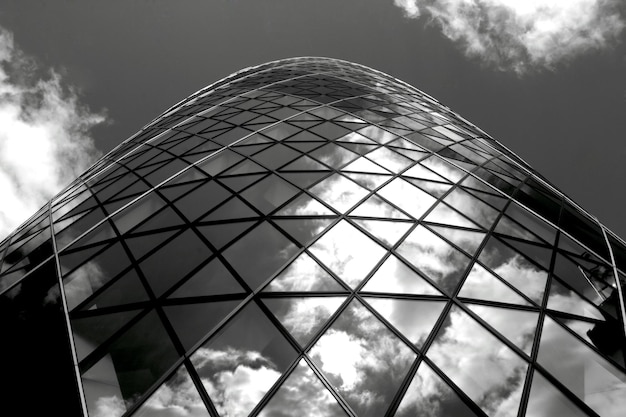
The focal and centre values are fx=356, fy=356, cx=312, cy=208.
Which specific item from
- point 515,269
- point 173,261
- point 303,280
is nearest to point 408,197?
point 515,269

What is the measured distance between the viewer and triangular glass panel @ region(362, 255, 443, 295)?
27.3ft

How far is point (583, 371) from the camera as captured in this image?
7.43m

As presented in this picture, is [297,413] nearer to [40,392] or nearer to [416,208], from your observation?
[40,392]

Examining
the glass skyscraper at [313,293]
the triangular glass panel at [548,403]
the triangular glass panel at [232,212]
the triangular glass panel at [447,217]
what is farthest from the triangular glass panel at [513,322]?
the triangular glass panel at [232,212]

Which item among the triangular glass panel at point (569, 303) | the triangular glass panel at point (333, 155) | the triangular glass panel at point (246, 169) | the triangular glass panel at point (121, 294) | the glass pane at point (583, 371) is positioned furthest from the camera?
the triangular glass panel at point (333, 155)

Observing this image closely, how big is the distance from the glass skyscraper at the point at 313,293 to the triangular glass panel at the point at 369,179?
77 millimetres

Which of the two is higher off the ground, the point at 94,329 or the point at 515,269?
the point at 515,269

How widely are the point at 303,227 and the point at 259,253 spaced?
155 cm

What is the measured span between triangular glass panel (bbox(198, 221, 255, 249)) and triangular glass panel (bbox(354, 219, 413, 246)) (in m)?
3.32

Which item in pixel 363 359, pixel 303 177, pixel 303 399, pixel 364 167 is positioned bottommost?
pixel 303 399

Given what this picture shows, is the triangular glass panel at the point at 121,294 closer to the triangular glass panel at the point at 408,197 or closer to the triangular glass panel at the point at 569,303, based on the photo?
the triangular glass panel at the point at 408,197

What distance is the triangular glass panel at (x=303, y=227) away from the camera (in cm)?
966

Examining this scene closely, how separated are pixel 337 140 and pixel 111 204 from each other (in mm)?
9257

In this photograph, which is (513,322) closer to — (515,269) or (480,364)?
(480,364)
